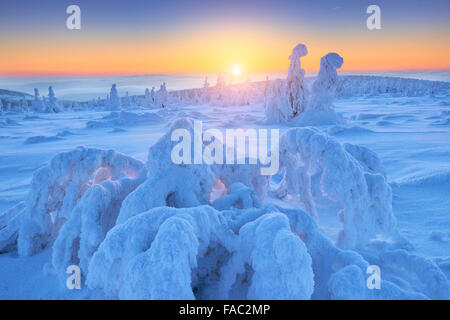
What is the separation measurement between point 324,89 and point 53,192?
22060 millimetres

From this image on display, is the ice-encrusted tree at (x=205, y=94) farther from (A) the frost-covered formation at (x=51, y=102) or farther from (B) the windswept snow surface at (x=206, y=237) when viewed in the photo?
(B) the windswept snow surface at (x=206, y=237)

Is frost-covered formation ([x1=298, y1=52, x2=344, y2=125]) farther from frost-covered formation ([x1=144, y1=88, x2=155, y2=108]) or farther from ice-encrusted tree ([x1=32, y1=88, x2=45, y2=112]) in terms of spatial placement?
ice-encrusted tree ([x1=32, y1=88, x2=45, y2=112])

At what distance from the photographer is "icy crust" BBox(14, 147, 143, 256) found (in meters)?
3.17

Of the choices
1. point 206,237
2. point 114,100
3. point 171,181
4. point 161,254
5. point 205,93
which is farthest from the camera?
point 205,93

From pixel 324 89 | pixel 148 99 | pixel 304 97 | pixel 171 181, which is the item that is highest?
pixel 148 99

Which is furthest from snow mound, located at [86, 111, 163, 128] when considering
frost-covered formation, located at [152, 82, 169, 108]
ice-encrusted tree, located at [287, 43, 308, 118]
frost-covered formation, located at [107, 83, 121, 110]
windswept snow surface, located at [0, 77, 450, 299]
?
frost-covered formation, located at [152, 82, 169, 108]

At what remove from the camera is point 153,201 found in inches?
111

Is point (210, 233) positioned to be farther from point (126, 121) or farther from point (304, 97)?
point (304, 97)

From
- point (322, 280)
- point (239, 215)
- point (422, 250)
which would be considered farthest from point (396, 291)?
point (422, 250)

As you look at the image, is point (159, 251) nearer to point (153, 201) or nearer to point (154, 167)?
point (153, 201)

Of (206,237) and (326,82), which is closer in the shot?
(206,237)

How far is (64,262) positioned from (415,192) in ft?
23.3

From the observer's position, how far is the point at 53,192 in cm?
326

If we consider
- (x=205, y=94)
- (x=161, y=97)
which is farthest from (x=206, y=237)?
(x=205, y=94)
